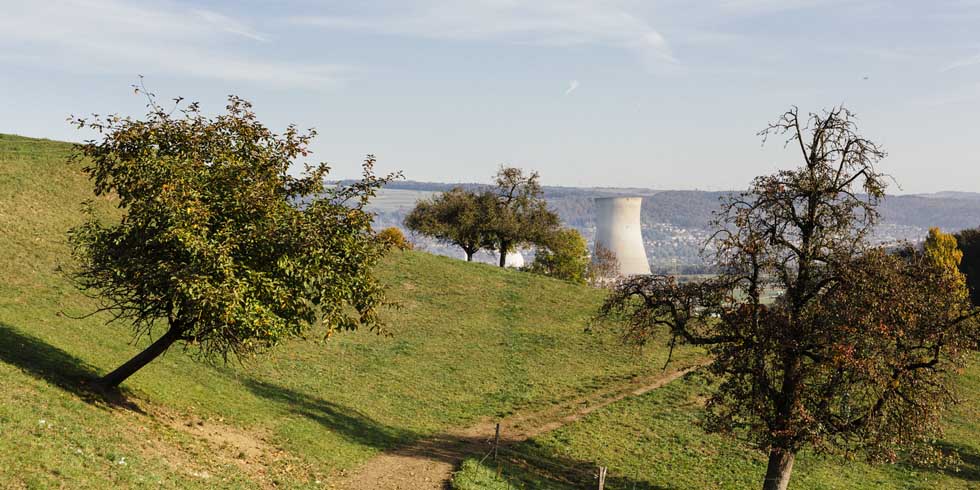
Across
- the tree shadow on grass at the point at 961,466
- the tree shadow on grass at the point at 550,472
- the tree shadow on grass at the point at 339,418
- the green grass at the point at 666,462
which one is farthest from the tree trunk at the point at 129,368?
the tree shadow on grass at the point at 961,466

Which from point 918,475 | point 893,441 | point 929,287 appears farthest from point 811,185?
point 918,475

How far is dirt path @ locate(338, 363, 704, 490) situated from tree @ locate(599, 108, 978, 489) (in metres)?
3.75

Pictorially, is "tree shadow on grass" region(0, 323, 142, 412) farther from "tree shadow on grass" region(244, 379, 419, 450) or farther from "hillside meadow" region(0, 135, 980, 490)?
"tree shadow on grass" region(244, 379, 419, 450)

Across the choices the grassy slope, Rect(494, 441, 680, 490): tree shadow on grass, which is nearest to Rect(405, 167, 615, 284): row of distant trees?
the grassy slope

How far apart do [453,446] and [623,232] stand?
118 metres

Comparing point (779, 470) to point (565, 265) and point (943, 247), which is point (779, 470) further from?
point (565, 265)

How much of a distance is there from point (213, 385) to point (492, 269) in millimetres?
42306

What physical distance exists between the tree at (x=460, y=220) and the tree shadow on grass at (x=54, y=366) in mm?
63723

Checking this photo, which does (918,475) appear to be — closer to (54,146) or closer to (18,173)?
(18,173)

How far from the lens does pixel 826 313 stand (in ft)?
83.3

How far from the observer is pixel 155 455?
22047 millimetres

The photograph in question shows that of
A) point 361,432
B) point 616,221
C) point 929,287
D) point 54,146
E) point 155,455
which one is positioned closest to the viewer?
point 155,455

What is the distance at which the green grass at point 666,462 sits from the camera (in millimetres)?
32812

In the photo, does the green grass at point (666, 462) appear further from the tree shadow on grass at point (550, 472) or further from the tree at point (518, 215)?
the tree at point (518, 215)
